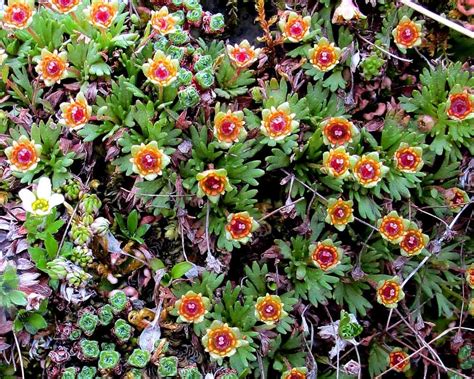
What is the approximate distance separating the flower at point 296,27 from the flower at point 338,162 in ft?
2.13

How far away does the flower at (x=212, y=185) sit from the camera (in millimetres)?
2688

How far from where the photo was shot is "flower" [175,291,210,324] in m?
2.63

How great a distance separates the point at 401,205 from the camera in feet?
9.93

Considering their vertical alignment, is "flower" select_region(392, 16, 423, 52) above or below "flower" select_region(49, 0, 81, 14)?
below

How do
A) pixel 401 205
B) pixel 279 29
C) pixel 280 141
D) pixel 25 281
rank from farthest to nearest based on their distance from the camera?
1. pixel 279 29
2. pixel 401 205
3. pixel 280 141
4. pixel 25 281

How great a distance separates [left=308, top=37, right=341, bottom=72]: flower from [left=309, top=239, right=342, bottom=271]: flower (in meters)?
0.87

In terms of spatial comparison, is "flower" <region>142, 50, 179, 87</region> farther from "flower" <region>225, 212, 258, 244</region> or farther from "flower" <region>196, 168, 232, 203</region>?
"flower" <region>225, 212, 258, 244</region>

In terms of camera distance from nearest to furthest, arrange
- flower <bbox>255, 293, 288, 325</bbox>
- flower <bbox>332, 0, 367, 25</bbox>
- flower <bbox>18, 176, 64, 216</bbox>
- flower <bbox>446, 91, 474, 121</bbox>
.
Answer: flower <bbox>18, 176, 64, 216</bbox> < flower <bbox>255, 293, 288, 325</bbox> < flower <bbox>446, 91, 474, 121</bbox> < flower <bbox>332, 0, 367, 25</bbox>

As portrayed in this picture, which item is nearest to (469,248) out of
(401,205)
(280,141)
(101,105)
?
(401,205)

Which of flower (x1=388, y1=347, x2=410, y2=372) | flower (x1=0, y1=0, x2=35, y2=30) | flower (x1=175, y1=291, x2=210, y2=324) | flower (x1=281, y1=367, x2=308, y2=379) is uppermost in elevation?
flower (x1=0, y1=0, x2=35, y2=30)

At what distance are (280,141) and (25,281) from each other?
1.29m

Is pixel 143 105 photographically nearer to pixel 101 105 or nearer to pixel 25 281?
pixel 101 105

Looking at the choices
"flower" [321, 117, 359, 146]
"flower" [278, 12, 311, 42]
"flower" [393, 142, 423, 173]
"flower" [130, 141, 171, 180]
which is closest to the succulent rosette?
"flower" [130, 141, 171, 180]

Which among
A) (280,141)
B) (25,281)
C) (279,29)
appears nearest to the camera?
(25,281)
